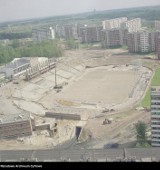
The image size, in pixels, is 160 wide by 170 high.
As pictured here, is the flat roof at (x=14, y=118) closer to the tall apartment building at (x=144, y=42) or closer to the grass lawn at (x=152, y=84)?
the grass lawn at (x=152, y=84)

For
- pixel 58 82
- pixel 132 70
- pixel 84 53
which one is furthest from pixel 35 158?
pixel 84 53

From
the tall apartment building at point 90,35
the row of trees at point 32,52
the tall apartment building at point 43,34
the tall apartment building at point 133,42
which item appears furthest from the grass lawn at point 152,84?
the tall apartment building at point 43,34

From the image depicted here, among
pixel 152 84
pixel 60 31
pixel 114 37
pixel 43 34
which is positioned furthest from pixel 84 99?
pixel 60 31

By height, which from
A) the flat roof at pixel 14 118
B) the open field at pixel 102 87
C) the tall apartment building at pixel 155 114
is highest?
the tall apartment building at pixel 155 114

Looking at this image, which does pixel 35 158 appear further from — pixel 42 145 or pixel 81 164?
pixel 42 145

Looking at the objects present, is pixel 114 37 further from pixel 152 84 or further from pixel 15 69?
pixel 152 84
